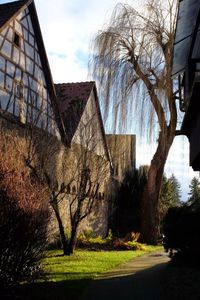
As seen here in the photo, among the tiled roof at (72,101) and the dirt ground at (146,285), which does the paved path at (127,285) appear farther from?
the tiled roof at (72,101)

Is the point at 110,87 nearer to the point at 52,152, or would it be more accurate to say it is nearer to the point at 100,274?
the point at 52,152

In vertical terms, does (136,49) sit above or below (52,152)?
above

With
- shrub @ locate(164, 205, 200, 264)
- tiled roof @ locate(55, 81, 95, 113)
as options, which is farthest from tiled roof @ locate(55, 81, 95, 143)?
shrub @ locate(164, 205, 200, 264)

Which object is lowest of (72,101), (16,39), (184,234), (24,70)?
(184,234)

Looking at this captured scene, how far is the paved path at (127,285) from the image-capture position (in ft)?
29.1

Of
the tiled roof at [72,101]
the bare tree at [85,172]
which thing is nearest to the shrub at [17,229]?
the bare tree at [85,172]

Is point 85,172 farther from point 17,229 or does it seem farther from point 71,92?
point 71,92

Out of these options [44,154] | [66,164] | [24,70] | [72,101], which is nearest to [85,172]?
[66,164]

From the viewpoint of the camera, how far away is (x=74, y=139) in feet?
68.1

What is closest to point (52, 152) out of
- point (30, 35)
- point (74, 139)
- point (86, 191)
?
point (86, 191)

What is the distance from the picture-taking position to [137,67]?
803 inches

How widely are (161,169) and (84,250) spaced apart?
697cm

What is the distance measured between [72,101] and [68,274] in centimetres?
1337

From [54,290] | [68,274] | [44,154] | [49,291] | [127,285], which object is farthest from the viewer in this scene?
[44,154]
